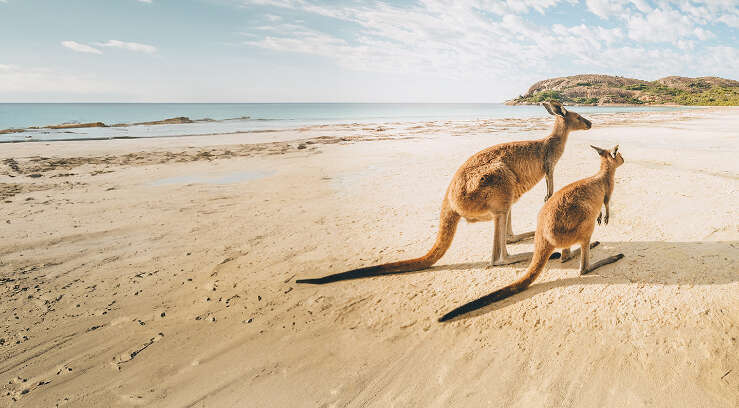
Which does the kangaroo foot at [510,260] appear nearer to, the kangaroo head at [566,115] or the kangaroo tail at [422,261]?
the kangaroo tail at [422,261]

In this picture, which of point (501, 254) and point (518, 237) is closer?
point (501, 254)

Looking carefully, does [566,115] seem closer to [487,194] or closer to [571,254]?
[571,254]

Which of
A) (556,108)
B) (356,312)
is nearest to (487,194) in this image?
(356,312)

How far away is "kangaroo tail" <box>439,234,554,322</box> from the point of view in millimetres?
2391

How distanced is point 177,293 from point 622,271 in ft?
12.5

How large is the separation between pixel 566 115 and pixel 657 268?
6.01 feet

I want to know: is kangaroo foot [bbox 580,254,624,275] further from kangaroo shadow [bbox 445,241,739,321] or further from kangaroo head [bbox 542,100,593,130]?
kangaroo head [bbox 542,100,593,130]

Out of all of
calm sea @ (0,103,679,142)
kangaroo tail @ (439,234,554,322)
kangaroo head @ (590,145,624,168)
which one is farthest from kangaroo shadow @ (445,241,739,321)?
calm sea @ (0,103,679,142)

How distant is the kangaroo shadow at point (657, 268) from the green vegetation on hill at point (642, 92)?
196 ft

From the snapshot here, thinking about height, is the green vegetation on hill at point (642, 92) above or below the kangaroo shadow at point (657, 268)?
above

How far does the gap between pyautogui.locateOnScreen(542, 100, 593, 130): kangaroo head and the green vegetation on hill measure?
58.7 metres

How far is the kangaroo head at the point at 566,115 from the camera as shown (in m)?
3.80

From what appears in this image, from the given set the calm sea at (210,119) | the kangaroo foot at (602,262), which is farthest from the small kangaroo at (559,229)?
the calm sea at (210,119)

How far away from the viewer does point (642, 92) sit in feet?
249
